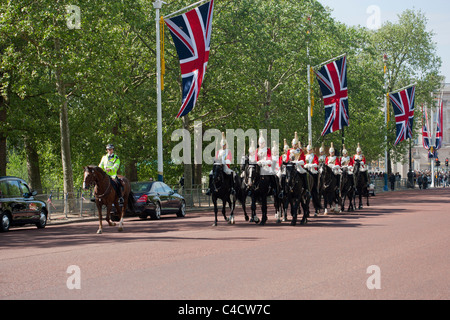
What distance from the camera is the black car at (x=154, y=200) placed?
2533cm

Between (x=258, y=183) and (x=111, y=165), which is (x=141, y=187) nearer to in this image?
(x=111, y=165)

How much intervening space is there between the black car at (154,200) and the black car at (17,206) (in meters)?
3.35

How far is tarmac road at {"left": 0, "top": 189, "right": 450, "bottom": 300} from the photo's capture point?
345 inches

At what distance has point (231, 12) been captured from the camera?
40.2 m

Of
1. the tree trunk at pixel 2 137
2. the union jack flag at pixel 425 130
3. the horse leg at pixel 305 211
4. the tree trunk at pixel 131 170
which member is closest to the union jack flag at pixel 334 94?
the tree trunk at pixel 131 170

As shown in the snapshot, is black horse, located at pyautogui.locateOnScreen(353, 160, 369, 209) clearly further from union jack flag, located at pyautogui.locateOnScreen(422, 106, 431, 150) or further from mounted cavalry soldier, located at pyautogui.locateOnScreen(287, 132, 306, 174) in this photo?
union jack flag, located at pyautogui.locateOnScreen(422, 106, 431, 150)

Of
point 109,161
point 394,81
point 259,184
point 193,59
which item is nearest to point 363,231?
point 259,184

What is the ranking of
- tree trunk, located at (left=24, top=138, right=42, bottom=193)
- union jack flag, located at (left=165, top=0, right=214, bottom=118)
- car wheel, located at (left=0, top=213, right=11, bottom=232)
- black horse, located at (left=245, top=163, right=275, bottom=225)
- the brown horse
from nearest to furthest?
the brown horse < black horse, located at (left=245, top=163, right=275, bottom=225) < car wheel, located at (left=0, top=213, right=11, bottom=232) < union jack flag, located at (left=165, top=0, right=214, bottom=118) < tree trunk, located at (left=24, top=138, right=42, bottom=193)

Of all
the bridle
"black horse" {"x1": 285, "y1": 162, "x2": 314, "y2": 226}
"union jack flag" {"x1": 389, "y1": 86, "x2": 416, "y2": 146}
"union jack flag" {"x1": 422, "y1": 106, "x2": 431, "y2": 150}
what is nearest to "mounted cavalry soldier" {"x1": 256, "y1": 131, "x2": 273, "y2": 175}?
"black horse" {"x1": 285, "y1": 162, "x2": 314, "y2": 226}

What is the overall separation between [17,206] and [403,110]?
1535 inches

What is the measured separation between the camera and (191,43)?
2931 cm

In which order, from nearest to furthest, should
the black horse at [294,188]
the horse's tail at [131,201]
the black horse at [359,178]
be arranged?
the black horse at [294,188], the horse's tail at [131,201], the black horse at [359,178]

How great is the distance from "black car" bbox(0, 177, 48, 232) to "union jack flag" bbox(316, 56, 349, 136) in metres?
23.3

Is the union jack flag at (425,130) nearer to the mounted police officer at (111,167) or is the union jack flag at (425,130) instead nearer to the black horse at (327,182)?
the black horse at (327,182)
